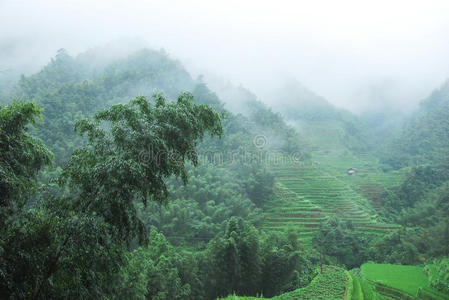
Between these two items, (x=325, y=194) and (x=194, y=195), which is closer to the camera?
(x=194, y=195)

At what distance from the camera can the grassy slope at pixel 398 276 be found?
49.1ft

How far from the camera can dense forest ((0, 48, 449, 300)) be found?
3.71 m

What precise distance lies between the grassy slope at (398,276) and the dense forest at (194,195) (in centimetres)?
23

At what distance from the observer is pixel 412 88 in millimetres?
78438

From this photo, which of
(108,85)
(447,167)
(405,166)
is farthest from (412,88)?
(108,85)

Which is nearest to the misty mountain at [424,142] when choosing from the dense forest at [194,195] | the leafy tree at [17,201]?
the dense forest at [194,195]

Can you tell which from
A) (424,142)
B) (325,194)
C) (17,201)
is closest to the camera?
(17,201)

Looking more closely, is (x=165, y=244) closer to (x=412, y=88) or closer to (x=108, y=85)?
(x=108, y=85)

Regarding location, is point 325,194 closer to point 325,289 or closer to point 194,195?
point 194,195

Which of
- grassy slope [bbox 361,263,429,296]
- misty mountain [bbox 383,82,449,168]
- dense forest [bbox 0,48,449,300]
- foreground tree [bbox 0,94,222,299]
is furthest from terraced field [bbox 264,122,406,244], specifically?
foreground tree [bbox 0,94,222,299]

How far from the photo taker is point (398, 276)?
16.7 metres

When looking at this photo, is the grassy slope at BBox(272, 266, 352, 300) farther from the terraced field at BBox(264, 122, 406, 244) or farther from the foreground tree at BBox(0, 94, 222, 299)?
the terraced field at BBox(264, 122, 406, 244)

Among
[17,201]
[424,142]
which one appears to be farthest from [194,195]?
[424,142]

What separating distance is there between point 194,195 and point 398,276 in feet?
46.8
